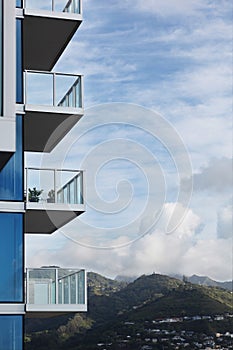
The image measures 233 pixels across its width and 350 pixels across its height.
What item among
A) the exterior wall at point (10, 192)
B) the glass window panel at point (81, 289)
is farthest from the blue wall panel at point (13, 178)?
the glass window panel at point (81, 289)

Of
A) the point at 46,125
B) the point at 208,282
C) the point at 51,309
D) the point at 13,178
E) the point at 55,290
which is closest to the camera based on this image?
the point at 13,178

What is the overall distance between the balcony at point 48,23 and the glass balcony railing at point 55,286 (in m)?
5.08

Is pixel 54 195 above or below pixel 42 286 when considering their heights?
above

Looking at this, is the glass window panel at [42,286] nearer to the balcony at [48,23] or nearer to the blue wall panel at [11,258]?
the blue wall panel at [11,258]

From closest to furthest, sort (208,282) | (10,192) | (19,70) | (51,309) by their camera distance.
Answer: (10,192)
(51,309)
(19,70)
(208,282)

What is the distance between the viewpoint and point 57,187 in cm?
1908

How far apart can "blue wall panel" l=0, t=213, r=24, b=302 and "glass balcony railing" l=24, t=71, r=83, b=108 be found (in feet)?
8.94

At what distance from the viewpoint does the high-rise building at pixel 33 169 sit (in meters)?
16.3

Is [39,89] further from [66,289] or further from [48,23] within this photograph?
[66,289]

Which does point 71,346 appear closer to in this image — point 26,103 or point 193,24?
point 193,24

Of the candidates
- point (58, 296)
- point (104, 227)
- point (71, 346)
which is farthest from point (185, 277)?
point (58, 296)

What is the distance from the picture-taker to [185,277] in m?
67.1

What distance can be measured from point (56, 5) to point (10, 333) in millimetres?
7127

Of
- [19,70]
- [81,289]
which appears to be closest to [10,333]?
[81,289]
